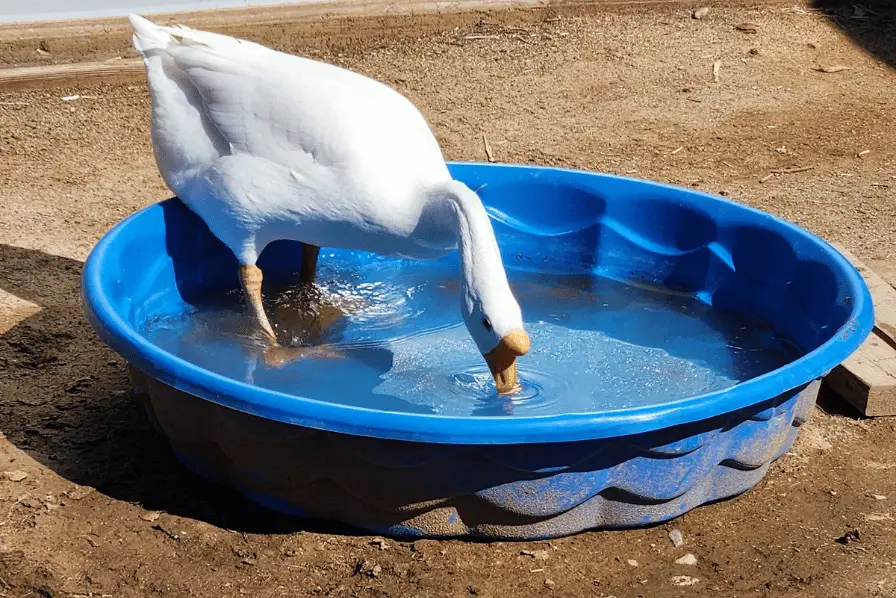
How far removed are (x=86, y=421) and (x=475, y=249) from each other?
4.07 ft

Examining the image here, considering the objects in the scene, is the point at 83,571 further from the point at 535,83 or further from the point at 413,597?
the point at 535,83

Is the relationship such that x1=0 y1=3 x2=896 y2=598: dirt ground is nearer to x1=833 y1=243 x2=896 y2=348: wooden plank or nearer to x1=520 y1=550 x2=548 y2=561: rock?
x1=520 y1=550 x2=548 y2=561: rock

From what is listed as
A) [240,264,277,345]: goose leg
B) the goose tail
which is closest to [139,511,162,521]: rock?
[240,264,277,345]: goose leg

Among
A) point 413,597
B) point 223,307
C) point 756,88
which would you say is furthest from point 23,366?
point 756,88

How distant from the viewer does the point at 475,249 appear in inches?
116

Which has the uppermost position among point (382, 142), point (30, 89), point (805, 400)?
point (382, 142)

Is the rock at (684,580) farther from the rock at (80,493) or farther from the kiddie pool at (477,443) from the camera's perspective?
the rock at (80,493)

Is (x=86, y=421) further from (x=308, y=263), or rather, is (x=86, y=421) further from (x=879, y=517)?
(x=879, y=517)

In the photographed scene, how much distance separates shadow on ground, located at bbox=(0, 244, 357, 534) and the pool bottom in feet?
0.26

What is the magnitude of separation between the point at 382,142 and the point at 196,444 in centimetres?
101

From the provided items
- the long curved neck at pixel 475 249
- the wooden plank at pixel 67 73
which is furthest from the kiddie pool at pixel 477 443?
the wooden plank at pixel 67 73

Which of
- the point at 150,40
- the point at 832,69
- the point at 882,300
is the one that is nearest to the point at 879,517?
the point at 882,300

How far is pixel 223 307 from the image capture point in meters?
3.92

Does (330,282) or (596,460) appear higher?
(596,460)
